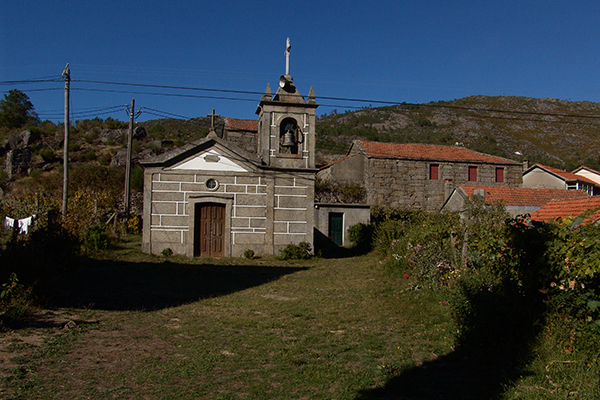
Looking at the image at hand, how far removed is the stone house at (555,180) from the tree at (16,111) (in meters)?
48.5

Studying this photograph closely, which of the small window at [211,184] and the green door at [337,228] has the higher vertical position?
the small window at [211,184]

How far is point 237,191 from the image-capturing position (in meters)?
16.8

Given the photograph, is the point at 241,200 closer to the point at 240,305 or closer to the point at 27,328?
the point at 240,305

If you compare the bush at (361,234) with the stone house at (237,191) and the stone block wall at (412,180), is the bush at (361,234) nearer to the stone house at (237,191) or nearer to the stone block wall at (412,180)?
the stone house at (237,191)

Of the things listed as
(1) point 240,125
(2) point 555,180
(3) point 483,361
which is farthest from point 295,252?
(2) point 555,180

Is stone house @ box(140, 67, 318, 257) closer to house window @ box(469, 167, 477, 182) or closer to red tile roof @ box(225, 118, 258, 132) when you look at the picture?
red tile roof @ box(225, 118, 258, 132)

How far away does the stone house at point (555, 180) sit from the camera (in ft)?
116

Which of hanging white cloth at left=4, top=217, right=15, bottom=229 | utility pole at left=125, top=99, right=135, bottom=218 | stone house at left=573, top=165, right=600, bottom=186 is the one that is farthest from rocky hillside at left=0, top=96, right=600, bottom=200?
hanging white cloth at left=4, top=217, right=15, bottom=229

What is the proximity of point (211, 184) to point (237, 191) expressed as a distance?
0.98 metres

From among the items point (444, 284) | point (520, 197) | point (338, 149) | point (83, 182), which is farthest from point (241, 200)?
point (338, 149)

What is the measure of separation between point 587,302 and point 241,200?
13.0 metres

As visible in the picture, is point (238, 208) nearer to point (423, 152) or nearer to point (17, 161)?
point (423, 152)

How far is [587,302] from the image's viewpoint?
505cm

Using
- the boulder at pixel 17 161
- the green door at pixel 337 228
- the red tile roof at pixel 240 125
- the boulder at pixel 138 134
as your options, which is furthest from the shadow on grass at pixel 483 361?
the boulder at pixel 138 134
